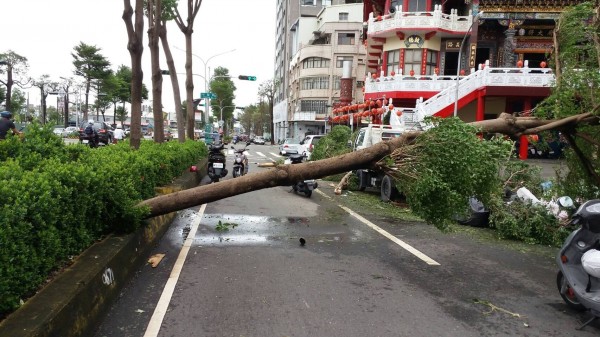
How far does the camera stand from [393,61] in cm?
3181

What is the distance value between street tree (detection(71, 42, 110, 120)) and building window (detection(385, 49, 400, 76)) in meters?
44.1

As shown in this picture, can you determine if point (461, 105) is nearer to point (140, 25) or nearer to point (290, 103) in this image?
point (140, 25)

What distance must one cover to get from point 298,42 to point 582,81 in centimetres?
6402

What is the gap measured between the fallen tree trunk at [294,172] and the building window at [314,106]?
5418cm

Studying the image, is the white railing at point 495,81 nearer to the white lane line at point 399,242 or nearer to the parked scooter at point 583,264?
the white lane line at point 399,242

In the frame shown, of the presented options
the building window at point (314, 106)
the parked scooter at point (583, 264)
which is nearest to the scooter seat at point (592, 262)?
the parked scooter at point (583, 264)

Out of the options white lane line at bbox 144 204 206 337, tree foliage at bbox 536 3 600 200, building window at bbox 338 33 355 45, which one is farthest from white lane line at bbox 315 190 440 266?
building window at bbox 338 33 355 45

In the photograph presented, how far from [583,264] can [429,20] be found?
27271mm

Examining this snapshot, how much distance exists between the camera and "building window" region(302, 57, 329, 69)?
5988 centimetres

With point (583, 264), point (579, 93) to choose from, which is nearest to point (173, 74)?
point (579, 93)

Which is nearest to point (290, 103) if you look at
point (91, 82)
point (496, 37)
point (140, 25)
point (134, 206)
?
point (91, 82)

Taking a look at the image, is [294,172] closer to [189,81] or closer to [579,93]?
[579,93]

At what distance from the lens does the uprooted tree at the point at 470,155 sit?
577 cm

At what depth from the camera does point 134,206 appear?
590 centimetres
